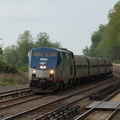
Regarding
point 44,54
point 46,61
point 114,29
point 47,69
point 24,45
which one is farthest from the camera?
point 24,45

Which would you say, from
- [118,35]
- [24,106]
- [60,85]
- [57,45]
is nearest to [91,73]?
[60,85]

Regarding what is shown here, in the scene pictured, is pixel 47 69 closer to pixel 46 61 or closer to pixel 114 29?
pixel 46 61

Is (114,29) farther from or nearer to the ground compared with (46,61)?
farther from the ground

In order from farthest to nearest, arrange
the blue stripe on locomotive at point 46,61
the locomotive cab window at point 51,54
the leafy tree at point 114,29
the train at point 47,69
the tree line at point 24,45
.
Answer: the tree line at point 24,45 → the leafy tree at point 114,29 → the locomotive cab window at point 51,54 → the blue stripe on locomotive at point 46,61 → the train at point 47,69

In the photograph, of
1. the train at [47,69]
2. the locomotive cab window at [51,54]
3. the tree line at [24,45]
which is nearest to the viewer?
the train at [47,69]

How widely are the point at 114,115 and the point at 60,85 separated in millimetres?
10074

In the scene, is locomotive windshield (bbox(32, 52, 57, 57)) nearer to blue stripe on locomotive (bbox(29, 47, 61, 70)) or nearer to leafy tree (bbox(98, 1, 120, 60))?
blue stripe on locomotive (bbox(29, 47, 61, 70))

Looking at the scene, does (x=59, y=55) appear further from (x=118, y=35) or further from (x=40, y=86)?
(x=118, y=35)

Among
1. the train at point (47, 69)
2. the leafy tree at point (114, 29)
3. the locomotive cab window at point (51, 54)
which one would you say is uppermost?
the leafy tree at point (114, 29)

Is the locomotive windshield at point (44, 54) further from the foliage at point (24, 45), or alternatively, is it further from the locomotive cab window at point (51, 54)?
the foliage at point (24, 45)

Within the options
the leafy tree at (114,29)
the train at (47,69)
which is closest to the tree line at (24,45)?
the leafy tree at (114,29)

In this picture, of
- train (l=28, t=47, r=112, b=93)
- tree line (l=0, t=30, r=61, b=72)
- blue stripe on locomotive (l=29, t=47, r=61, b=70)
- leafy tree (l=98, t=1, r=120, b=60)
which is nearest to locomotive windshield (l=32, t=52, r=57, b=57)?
train (l=28, t=47, r=112, b=93)

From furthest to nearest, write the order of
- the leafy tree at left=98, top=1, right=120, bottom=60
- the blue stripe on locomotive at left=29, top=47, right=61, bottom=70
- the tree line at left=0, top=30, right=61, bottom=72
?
1. the tree line at left=0, top=30, right=61, bottom=72
2. the leafy tree at left=98, top=1, right=120, bottom=60
3. the blue stripe on locomotive at left=29, top=47, right=61, bottom=70

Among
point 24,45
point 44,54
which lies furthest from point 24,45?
point 44,54
